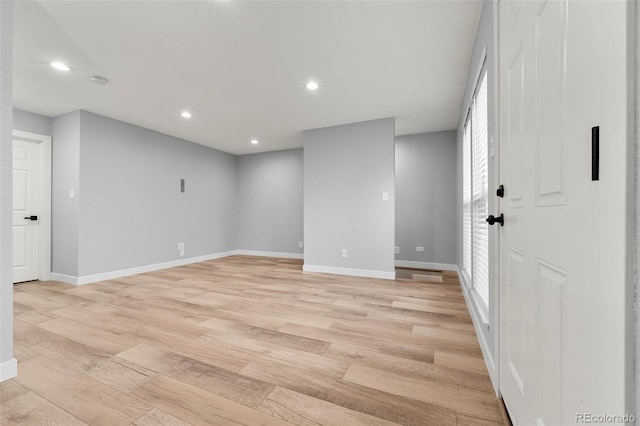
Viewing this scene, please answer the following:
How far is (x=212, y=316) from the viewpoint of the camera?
2451 mm

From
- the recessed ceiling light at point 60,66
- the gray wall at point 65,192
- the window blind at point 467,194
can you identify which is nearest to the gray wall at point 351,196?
the window blind at point 467,194

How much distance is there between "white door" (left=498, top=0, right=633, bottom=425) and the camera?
0.47 meters

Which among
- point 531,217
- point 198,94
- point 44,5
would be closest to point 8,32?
point 44,5

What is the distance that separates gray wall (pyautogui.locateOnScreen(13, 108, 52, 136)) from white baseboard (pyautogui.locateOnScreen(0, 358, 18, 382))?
12.4 feet

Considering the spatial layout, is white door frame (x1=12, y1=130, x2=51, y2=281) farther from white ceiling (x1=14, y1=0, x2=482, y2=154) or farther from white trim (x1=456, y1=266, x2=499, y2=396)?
white trim (x1=456, y1=266, x2=499, y2=396)

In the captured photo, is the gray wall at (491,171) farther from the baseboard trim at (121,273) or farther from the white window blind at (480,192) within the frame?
the baseboard trim at (121,273)

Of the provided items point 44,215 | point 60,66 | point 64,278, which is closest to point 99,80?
point 60,66

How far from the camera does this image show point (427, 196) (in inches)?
188

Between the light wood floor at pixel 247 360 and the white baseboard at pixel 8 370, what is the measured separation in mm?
40

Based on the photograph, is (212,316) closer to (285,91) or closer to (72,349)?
(72,349)

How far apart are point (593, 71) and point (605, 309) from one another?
488 millimetres

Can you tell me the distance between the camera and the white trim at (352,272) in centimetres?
394

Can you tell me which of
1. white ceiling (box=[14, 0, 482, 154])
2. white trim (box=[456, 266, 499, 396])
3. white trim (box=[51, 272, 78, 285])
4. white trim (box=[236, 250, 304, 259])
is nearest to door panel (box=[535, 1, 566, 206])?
white trim (box=[456, 266, 499, 396])

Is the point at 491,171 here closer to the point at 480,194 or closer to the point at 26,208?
the point at 480,194
